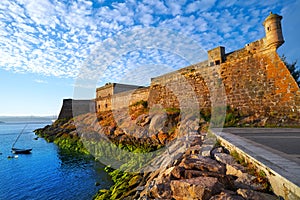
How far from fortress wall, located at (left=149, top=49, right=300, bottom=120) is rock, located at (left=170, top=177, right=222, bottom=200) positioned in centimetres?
877

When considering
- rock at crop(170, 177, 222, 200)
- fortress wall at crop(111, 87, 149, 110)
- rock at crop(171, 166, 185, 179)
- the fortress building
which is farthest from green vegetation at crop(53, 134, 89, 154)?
rock at crop(170, 177, 222, 200)

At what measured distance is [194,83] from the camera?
15.0 metres

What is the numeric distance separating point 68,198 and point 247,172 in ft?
27.9

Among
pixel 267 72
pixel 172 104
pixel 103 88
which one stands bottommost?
pixel 172 104

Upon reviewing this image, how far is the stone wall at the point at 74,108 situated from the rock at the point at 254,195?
35243mm

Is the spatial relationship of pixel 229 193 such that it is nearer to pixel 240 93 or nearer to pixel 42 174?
pixel 240 93

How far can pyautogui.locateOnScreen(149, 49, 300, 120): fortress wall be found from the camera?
9.70 metres

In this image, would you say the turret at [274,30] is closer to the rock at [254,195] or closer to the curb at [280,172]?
the curb at [280,172]

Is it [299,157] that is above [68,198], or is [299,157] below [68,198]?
above

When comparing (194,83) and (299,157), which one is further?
(194,83)

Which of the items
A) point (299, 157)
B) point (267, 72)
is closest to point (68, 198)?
point (299, 157)

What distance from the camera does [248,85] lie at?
1159 centimetres

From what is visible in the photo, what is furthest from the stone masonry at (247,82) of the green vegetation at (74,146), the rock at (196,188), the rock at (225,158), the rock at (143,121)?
the green vegetation at (74,146)

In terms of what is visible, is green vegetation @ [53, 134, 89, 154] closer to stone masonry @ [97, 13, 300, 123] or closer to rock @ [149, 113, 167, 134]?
rock @ [149, 113, 167, 134]
